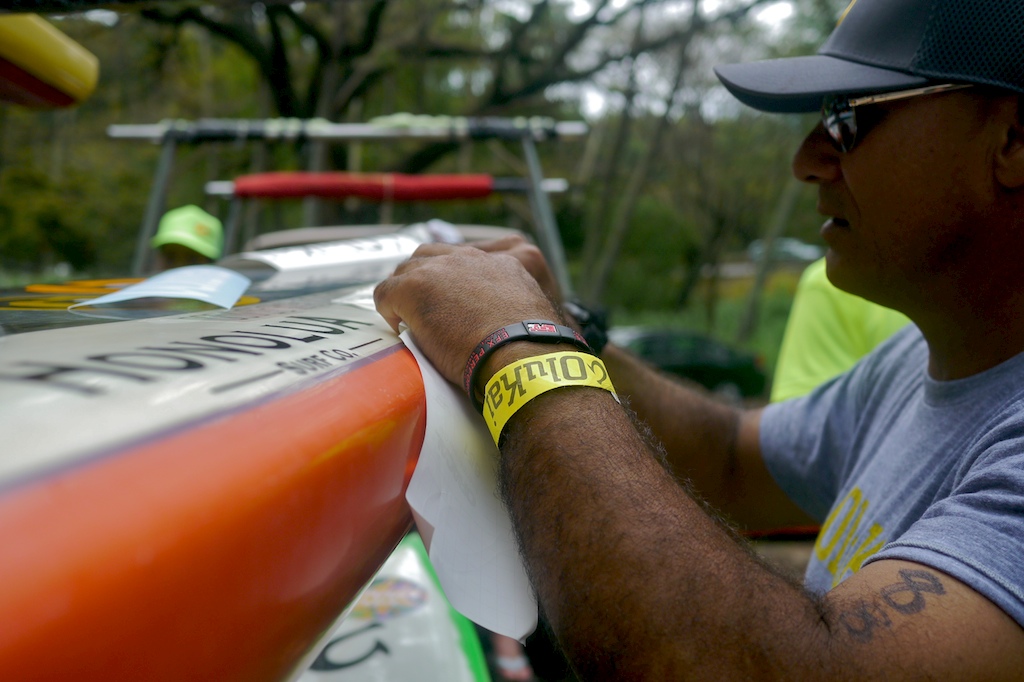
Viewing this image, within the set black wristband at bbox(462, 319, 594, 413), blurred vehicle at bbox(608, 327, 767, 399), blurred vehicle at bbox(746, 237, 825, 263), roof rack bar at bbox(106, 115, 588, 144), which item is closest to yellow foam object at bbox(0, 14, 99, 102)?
black wristband at bbox(462, 319, 594, 413)

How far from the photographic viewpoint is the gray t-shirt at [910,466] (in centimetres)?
81

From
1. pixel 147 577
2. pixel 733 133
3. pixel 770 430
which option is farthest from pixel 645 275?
pixel 147 577

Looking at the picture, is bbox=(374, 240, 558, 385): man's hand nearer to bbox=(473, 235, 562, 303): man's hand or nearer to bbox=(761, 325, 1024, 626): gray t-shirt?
bbox=(473, 235, 562, 303): man's hand

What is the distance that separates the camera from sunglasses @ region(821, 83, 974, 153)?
1127 millimetres

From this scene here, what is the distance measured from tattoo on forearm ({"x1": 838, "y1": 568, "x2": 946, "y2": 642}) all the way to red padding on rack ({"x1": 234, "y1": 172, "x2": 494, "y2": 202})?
9.65ft

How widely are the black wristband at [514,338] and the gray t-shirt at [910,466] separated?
0.44 metres

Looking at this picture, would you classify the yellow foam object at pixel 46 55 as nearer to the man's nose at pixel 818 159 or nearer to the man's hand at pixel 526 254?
the man's hand at pixel 526 254

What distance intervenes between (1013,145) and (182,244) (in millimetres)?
3369

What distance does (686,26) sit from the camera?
10.3m

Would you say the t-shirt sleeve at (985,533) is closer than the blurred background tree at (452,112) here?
Yes

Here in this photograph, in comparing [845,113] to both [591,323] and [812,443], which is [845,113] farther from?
[812,443]

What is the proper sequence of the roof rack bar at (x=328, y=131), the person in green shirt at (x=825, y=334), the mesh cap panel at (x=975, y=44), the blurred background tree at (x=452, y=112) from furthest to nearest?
the blurred background tree at (x=452, y=112) < the roof rack bar at (x=328, y=131) < the person in green shirt at (x=825, y=334) < the mesh cap panel at (x=975, y=44)

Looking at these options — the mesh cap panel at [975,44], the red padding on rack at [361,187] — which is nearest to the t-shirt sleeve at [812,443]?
the mesh cap panel at [975,44]

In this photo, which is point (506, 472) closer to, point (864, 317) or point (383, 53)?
point (864, 317)
